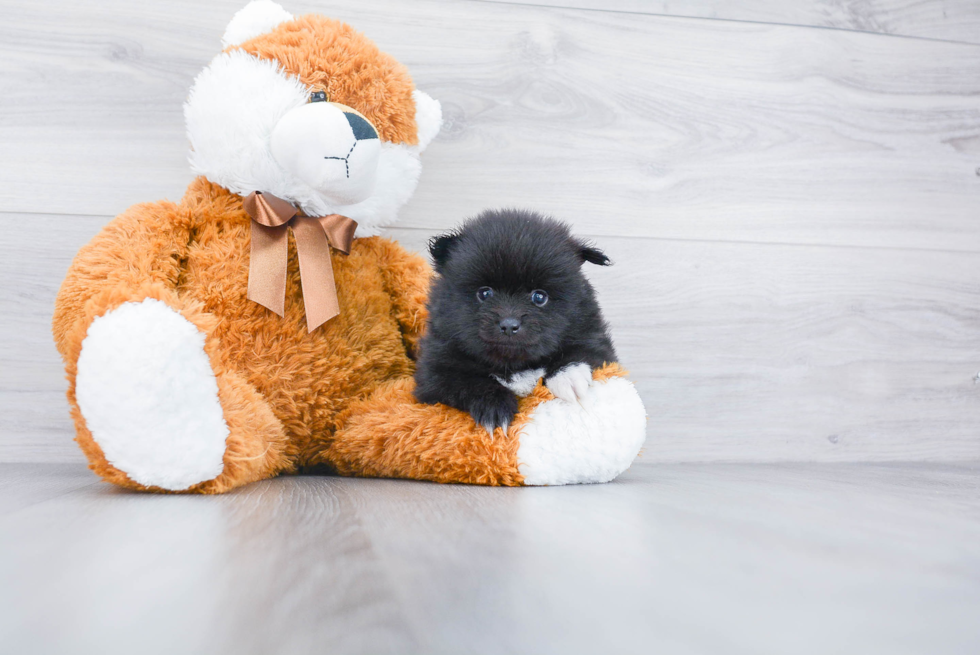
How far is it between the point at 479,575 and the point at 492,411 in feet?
1.18

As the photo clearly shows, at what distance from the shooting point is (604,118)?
1243mm

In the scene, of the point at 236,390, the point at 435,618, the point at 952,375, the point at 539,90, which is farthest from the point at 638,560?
the point at 952,375

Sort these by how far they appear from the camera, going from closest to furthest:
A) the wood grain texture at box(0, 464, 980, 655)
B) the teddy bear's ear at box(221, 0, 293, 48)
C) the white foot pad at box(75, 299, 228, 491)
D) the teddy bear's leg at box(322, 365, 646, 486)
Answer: the wood grain texture at box(0, 464, 980, 655) → the white foot pad at box(75, 299, 228, 491) → the teddy bear's leg at box(322, 365, 646, 486) → the teddy bear's ear at box(221, 0, 293, 48)

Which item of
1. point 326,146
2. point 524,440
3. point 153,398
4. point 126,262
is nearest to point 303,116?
point 326,146

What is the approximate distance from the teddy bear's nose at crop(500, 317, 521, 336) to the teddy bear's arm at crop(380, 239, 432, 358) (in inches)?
10.9

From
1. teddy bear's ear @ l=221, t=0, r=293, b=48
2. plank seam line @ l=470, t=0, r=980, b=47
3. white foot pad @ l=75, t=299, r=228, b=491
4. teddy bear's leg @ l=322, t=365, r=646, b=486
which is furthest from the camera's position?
plank seam line @ l=470, t=0, r=980, b=47

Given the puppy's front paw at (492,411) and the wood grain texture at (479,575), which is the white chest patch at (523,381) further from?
the wood grain texture at (479,575)

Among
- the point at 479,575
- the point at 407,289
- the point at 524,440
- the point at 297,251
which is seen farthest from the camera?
the point at 407,289

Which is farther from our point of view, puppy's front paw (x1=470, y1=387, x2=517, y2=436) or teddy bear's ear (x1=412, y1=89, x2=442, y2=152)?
teddy bear's ear (x1=412, y1=89, x2=442, y2=152)

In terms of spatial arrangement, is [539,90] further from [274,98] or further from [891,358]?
[891,358]

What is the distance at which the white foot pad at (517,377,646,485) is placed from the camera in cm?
81

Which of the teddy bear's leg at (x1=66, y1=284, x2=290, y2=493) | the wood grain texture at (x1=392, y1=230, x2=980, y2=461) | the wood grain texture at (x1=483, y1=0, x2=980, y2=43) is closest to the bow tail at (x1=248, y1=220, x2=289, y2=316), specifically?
the teddy bear's leg at (x1=66, y1=284, x2=290, y2=493)

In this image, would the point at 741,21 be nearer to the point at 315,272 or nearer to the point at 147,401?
the point at 315,272

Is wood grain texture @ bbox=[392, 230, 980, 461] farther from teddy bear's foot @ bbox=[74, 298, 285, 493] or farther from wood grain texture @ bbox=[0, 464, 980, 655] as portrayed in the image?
teddy bear's foot @ bbox=[74, 298, 285, 493]
